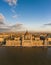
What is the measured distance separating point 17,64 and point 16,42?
11496 mm

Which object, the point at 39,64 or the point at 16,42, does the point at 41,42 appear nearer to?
the point at 16,42

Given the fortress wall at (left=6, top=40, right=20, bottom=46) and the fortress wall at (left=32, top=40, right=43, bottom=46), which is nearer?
the fortress wall at (left=6, top=40, right=20, bottom=46)

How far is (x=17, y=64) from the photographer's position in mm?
9383

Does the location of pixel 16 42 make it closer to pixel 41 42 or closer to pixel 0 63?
pixel 41 42

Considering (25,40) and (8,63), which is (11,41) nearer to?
(25,40)

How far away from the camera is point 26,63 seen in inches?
379

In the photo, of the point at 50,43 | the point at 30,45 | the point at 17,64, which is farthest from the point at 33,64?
the point at 50,43

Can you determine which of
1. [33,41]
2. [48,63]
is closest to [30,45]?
[33,41]

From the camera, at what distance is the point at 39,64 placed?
9445 millimetres

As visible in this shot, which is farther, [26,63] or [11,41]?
[11,41]

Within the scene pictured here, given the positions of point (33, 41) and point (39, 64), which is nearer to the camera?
point (39, 64)

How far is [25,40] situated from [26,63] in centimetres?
1168

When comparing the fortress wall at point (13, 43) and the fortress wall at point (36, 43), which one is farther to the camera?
the fortress wall at point (36, 43)

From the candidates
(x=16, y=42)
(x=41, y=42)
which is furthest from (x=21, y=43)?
(x=41, y=42)
